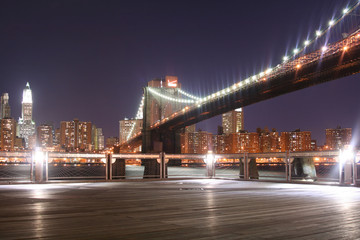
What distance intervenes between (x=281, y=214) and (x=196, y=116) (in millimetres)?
62671

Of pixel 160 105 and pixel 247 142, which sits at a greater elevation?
pixel 160 105

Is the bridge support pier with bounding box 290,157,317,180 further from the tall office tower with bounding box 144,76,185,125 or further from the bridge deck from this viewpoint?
the tall office tower with bounding box 144,76,185,125

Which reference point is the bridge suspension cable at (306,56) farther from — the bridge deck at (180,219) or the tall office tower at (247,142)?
the tall office tower at (247,142)

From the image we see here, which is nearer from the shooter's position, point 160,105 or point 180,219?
point 180,219

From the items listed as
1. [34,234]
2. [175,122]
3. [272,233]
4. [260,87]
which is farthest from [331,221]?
[175,122]

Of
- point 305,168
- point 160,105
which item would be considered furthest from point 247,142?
point 305,168

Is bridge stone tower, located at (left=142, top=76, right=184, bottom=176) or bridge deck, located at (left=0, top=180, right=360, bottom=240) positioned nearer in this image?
bridge deck, located at (left=0, top=180, right=360, bottom=240)

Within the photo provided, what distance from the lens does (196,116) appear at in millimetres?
68250

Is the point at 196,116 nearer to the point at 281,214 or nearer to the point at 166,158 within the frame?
the point at 166,158

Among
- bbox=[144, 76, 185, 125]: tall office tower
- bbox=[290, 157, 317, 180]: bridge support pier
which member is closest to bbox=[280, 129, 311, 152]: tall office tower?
bbox=[144, 76, 185, 125]: tall office tower

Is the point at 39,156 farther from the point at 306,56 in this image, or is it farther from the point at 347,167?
the point at 306,56

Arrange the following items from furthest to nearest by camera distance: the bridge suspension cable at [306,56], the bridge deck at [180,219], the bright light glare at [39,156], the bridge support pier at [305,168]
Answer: the bridge suspension cable at [306,56]
the bridge support pier at [305,168]
the bright light glare at [39,156]
the bridge deck at [180,219]

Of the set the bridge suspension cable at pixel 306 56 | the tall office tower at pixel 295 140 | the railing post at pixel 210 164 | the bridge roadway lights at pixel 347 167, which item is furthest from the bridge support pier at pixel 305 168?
the tall office tower at pixel 295 140

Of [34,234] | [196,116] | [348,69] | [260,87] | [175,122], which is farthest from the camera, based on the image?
[175,122]
